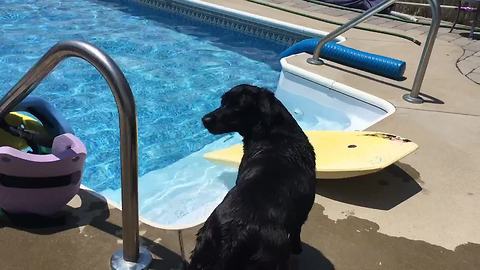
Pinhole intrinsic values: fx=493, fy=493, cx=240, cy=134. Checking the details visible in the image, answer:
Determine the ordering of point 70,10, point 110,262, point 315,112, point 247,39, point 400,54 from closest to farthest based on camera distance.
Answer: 1. point 110,262
2. point 315,112
3. point 400,54
4. point 247,39
5. point 70,10

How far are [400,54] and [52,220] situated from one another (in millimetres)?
5669

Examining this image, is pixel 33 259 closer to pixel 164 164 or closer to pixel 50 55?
pixel 50 55

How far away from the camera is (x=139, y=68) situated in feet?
25.6

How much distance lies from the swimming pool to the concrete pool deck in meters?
1.00

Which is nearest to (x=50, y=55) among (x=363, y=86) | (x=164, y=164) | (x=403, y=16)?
(x=164, y=164)

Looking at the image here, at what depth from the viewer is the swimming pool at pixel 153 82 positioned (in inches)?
191

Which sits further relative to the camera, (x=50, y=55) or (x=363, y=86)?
(x=363, y=86)

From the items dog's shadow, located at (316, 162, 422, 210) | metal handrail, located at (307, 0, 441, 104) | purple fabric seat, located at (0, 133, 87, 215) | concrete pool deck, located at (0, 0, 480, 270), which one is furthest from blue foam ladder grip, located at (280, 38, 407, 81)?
purple fabric seat, located at (0, 133, 87, 215)

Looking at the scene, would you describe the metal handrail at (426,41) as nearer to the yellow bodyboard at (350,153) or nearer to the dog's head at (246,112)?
the yellow bodyboard at (350,153)

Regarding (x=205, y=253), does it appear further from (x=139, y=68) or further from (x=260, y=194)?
(x=139, y=68)

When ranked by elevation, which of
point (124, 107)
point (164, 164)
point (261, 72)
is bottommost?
point (164, 164)

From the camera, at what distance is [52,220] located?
2.80m

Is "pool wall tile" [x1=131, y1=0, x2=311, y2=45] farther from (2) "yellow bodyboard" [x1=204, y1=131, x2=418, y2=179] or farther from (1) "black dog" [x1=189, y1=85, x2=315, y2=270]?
(1) "black dog" [x1=189, y1=85, x2=315, y2=270]

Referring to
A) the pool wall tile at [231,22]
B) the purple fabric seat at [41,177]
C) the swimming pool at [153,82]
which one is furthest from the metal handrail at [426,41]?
the purple fabric seat at [41,177]
